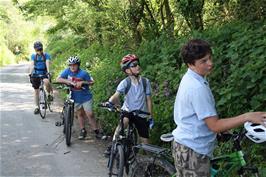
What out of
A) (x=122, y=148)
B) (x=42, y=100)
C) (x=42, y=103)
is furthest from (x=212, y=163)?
(x=42, y=100)

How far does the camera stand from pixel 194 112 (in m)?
3.68

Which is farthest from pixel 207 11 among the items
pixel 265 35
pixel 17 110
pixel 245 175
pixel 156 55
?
pixel 245 175

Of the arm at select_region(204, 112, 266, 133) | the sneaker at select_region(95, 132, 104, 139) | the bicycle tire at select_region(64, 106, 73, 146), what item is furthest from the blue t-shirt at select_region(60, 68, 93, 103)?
the arm at select_region(204, 112, 266, 133)

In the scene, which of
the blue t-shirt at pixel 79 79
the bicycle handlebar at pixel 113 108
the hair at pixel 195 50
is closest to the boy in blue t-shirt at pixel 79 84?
the blue t-shirt at pixel 79 79

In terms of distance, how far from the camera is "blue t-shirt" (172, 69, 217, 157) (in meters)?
3.58

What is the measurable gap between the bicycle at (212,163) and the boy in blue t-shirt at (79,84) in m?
4.30

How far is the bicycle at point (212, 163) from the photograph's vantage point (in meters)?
3.91

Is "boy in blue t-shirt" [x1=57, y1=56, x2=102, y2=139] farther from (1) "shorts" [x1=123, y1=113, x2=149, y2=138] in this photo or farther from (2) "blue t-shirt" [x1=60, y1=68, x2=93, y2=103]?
(1) "shorts" [x1=123, y1=113, x2=149, y2=138]

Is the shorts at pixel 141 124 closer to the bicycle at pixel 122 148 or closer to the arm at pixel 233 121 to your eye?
Result: the bicycle at pixel 122 148

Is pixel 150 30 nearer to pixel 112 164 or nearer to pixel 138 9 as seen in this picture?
pixel 138 9

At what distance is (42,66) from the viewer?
40.3 ft

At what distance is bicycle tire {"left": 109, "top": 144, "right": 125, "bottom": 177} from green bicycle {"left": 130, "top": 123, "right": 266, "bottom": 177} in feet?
1.28

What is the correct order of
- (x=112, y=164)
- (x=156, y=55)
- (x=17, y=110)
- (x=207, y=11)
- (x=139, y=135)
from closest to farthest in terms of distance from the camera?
(x=112, y=164), (x=139, y=135), (x=156, y=55), (x=207, y=11), (x=17, y=110)

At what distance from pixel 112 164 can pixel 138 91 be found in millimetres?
1216
